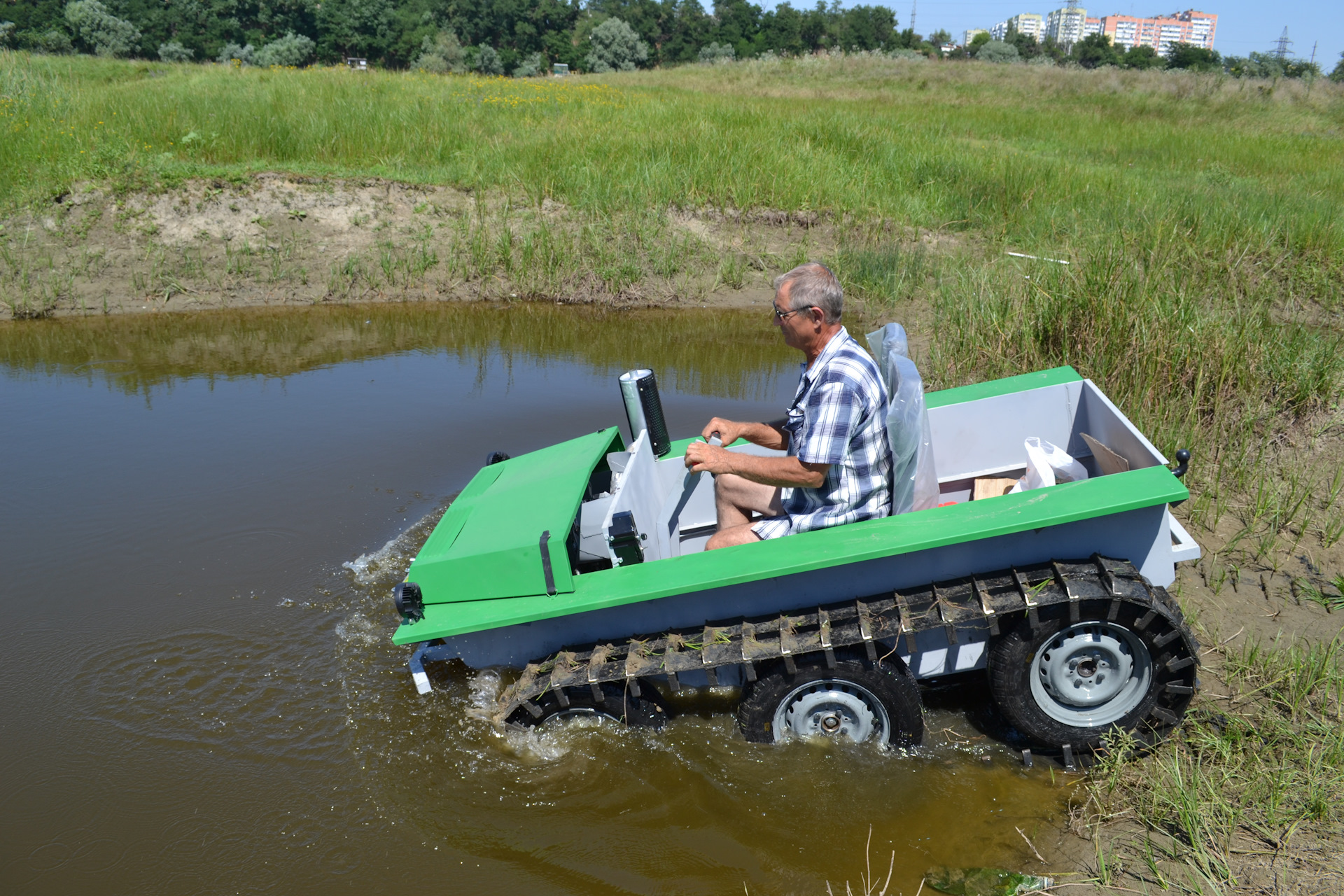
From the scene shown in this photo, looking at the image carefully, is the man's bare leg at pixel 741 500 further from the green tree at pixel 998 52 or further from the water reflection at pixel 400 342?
the green tree at pixel 998 52

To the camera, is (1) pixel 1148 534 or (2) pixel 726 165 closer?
(1) pixel 1148 534

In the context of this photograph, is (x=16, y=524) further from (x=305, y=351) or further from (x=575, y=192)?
(x=575, y=192)

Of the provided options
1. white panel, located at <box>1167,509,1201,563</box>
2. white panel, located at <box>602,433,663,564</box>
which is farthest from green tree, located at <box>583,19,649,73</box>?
white panel, located at <box>1167,509,1201,563</box>

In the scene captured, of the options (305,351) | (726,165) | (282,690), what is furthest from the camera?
(726,165)

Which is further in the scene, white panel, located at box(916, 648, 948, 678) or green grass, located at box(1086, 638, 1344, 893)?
white panel, located at box(916, 648, 948, 678)

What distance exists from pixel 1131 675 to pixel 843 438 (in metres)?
1.42

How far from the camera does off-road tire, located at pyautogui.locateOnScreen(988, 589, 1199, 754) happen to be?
3.26m

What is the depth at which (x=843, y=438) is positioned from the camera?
3471mm

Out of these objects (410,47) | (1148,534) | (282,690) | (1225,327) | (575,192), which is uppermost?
(410,47)

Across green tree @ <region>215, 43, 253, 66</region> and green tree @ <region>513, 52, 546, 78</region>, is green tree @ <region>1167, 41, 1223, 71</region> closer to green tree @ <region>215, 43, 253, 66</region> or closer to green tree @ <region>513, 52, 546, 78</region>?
green tree @ <region>513, 52, 546, 78</region>

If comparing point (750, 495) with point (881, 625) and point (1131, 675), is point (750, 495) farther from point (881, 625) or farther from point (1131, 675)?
point (1131, 675)

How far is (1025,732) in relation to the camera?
3.47 meters

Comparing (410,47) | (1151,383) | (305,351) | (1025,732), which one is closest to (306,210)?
(305,351)

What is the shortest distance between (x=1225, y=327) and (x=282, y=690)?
586 cm
